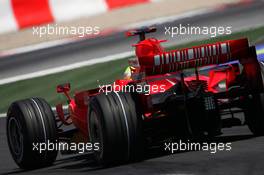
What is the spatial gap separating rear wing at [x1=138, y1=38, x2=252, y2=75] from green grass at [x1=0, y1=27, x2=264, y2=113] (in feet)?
25.0

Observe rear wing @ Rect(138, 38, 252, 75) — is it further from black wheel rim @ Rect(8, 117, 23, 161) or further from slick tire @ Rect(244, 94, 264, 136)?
black wheel rim @ Rect(8, 117, 23, 161)

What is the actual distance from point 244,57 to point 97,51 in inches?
390

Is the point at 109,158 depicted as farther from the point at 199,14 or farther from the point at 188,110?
the point at 199,14

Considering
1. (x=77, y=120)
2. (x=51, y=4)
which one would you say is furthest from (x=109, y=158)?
(x=51, y=4)

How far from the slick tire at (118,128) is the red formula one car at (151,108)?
1 centimetres

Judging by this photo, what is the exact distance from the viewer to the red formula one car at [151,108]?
29.4ft

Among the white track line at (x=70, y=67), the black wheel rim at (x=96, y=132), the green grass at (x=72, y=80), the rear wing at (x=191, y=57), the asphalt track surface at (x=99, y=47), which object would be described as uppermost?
the asphalt track surface at (x=99, y=47)

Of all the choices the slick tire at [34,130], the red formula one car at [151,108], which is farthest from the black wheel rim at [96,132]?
the slick tire at [34,130]

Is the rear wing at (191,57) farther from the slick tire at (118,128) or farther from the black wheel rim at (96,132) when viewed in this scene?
the black wheel rim at (96,132)

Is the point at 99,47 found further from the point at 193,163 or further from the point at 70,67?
the point at 193,163

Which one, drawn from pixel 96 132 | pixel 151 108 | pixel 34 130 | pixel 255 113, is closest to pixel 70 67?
pixel 34 130

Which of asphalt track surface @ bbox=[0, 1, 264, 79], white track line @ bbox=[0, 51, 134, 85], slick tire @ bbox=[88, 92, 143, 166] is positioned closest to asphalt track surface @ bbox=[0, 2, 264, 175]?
slick tire @ bbox=[88, 92, 143, 166]

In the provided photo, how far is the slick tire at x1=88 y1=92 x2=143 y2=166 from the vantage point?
8867mm

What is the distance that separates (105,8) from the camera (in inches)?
756
